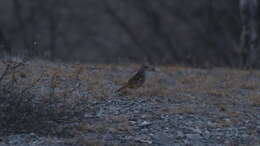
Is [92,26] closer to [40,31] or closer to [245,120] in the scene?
[40,31]

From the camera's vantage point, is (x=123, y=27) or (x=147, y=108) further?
(x=123, y=27)

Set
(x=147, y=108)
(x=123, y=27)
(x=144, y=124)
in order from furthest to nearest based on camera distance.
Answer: (x=123, y=27)
(x=147, y=108)
(x=144, y=124)

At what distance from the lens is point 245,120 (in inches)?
425

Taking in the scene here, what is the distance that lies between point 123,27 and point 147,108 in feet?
58.0

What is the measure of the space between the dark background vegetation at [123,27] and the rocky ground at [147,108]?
36.5ft

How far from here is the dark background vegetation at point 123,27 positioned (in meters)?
25.8

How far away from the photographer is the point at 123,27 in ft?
93.2

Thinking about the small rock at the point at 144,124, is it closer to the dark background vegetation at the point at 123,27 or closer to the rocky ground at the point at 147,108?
the rocky ground at the point at 147,108

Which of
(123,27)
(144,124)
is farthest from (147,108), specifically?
(123,27)

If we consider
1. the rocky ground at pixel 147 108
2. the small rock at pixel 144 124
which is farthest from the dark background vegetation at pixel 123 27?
the small rock at pixel 144 124

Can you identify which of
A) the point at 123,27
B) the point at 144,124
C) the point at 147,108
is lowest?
the point at 144,124

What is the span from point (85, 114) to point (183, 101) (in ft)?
5.85

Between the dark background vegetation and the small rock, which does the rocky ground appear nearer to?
the small rock

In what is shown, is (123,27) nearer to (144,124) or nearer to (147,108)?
(147,108)
